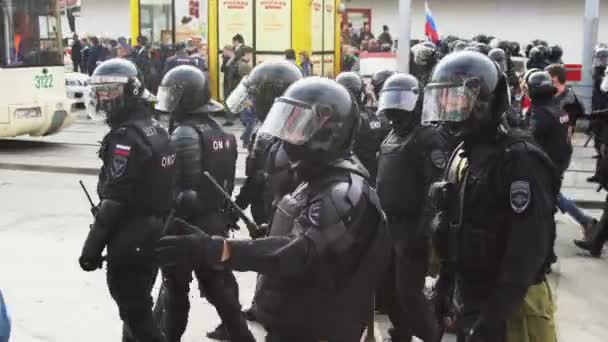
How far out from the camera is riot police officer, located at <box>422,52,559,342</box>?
3.49 meters

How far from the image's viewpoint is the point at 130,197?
464 centimetres

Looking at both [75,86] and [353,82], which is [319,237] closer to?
[353,82]

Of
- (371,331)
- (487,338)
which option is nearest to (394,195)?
(371,331)

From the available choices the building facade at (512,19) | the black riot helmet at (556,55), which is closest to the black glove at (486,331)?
the black riot helmet at (556,55)

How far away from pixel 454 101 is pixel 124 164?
1.80 metres

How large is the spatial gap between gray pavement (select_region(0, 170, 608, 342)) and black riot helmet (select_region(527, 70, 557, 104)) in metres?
1.59

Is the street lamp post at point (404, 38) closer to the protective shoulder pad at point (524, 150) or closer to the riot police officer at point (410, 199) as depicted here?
the riot police officer at point (410, 199)

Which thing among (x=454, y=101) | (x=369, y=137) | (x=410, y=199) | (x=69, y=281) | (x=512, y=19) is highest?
(x=512, y=19)

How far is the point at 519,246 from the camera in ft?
11.5

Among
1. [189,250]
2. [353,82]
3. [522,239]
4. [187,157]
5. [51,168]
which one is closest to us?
[189,250]

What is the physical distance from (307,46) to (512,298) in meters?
16.2

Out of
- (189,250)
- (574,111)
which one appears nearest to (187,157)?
(189,250)

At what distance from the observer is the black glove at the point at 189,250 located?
2846 mm

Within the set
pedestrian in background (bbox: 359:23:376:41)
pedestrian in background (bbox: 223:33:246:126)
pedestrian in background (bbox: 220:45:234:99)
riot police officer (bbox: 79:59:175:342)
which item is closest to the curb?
pedestrian in background (bbox: 223:33:246:126)
